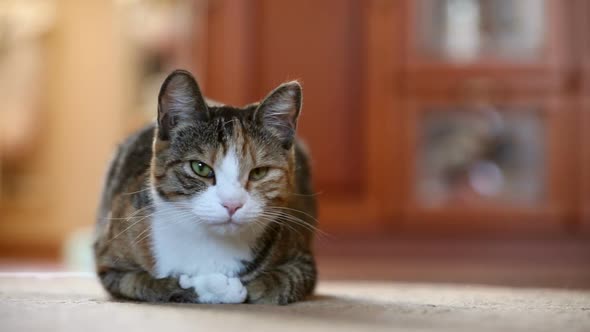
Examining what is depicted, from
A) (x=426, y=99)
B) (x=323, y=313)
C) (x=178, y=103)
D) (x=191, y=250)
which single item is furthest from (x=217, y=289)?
(x=426, y=99)

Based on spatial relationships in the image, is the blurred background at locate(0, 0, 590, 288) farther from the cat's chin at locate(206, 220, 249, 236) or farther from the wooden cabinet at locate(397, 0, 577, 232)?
the cat's chin at locate(206, 220, 249, 236)

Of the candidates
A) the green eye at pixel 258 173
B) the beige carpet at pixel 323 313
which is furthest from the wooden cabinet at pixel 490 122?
the green eye at pixel 258 173

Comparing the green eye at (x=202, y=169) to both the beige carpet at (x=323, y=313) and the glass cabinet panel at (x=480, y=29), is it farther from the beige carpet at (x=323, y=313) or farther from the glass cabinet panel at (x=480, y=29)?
the glass cabinet panel at (x=480, y=29)

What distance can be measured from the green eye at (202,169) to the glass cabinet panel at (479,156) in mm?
1755

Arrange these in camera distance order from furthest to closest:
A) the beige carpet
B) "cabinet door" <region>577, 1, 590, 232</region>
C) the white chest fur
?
1. "cabinet door" <region>577, 1, 590, 232</region>
2. the white chest fur
3. the beige carpet

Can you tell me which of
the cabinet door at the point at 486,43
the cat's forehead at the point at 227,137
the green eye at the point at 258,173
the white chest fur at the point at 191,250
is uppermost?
the cabinet door at the point at 486,43

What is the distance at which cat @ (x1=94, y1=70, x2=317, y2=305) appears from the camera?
125 centimetres

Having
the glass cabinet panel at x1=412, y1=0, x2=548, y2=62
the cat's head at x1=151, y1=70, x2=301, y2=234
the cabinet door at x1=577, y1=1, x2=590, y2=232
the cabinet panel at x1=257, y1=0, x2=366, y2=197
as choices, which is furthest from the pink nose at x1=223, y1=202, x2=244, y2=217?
the cabinet door at x1=577, y1=1, x2=590, y2=232

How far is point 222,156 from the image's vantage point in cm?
125

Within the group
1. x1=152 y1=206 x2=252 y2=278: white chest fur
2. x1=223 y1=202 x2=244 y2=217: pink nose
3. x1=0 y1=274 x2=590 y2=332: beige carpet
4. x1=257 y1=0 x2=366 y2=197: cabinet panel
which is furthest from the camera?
x1=257 y1=0 x2=366 y2=197: cabinet panel

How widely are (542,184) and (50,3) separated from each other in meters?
2.74

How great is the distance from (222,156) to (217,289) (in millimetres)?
222

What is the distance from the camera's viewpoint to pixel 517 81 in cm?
285

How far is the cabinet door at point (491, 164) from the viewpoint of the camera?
2.85m
